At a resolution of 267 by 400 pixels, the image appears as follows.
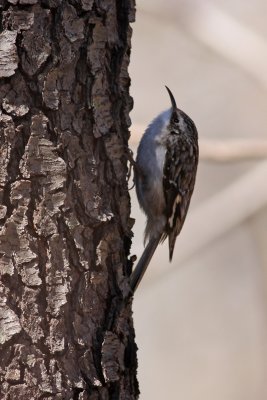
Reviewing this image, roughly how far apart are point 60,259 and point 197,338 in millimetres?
5911

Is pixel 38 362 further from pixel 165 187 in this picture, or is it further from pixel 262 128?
pixel 262 128

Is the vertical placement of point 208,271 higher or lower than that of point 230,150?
higher

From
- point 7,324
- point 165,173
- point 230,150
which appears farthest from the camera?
point 230,150

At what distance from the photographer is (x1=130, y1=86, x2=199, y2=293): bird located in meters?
3.55

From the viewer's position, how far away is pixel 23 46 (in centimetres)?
211

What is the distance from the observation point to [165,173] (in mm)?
3609

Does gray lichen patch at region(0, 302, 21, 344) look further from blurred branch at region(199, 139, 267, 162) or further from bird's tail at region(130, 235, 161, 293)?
blurred branch at region(199, 139, 267, 162)

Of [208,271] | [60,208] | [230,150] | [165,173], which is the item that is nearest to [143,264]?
[165,173]

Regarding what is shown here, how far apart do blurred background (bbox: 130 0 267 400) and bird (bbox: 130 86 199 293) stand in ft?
10.1

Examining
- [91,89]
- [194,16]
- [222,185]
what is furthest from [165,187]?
[222,185]

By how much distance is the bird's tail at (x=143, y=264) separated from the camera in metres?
3.03

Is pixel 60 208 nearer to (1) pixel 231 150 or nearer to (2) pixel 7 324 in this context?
(2) pixel 7 324

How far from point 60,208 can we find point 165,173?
150cm

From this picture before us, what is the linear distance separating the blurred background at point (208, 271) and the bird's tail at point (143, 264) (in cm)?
320
